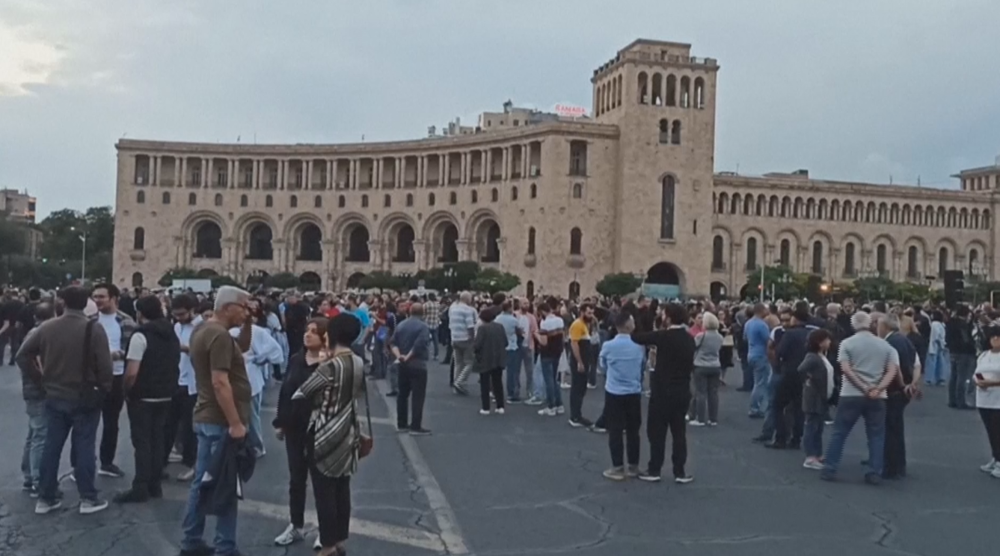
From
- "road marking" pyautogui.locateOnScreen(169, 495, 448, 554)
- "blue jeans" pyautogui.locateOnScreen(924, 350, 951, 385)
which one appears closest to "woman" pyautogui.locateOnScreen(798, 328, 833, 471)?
"road marking" pyautogui.locateOnScreen(169, 495, 448, 554)

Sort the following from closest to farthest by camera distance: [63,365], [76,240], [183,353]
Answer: [63,365] → [183,353] → [76,240]

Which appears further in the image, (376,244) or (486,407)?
(376,244)

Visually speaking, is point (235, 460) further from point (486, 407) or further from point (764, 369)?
point (764, 369)

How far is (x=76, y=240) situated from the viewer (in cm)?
10025

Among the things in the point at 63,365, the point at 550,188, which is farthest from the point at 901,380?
the point at 550,188

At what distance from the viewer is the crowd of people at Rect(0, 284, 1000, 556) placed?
20.9 feet

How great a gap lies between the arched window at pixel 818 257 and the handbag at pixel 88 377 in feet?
270

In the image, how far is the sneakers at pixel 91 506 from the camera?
25.2 feet

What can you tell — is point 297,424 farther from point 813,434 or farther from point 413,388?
point 813,434

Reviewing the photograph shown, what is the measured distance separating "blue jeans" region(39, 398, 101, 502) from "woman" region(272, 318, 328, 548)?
1.81 m

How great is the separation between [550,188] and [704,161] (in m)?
11.5

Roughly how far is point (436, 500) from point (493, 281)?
53.1 meters

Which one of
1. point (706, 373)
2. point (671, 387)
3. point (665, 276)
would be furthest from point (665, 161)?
point (671, 387)

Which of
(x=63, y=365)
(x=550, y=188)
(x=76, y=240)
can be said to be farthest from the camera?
(x=76, y=240)
